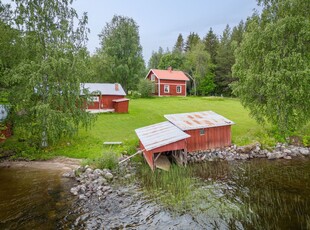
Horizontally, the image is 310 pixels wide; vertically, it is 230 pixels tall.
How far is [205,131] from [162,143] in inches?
208

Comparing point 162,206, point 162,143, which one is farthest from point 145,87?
point 162,206

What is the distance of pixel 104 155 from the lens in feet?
51.3

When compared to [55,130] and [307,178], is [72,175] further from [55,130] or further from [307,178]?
[307,178]

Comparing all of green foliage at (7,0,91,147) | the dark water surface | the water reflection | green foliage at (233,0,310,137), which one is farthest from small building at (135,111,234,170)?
the water reflection

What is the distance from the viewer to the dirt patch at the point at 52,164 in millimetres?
15970

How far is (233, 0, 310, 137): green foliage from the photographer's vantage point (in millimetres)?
18438

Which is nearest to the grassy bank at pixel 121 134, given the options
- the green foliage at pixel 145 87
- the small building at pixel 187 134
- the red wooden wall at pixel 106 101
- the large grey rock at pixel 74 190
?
the small building at pixel 187 134

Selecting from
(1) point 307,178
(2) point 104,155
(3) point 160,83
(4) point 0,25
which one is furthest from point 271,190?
(3) point 160,83

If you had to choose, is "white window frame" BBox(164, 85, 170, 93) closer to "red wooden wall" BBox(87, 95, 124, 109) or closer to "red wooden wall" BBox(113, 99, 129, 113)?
"red wooden wall" BBox(87, 95, 124, 109)

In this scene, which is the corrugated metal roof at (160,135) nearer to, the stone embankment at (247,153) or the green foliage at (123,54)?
the stone embankment at (247,153)

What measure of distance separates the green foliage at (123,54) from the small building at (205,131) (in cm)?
2777

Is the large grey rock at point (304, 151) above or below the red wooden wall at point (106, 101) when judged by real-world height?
below

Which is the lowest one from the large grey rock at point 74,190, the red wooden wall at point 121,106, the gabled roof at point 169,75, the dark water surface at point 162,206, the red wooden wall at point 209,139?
the dark water surface at point 162,206

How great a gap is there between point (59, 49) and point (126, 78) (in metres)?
29.4
